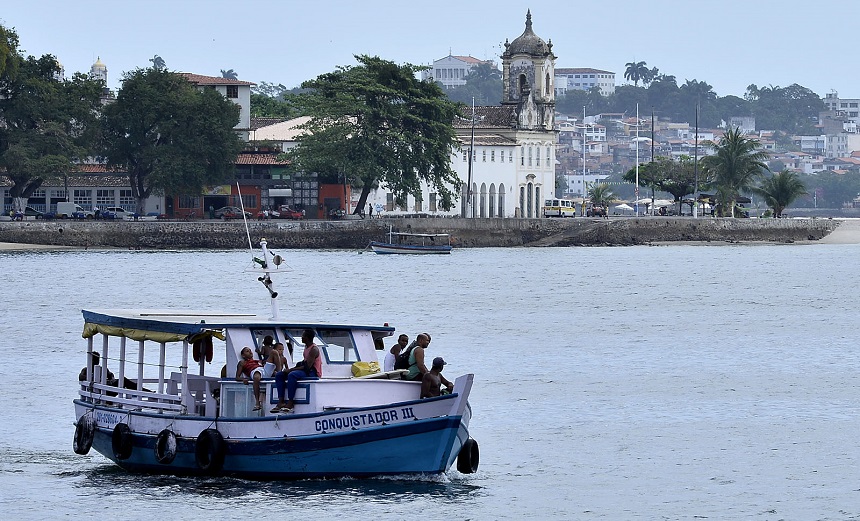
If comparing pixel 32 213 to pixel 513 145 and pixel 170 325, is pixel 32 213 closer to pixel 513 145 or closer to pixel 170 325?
pixel 513 145

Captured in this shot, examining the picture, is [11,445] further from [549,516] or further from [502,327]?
[502,327]

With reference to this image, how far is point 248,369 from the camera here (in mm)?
26781

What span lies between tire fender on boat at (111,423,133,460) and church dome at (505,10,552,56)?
12698 cm

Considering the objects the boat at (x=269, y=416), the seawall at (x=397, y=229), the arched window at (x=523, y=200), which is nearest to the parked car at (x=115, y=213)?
the seawall at (x=397, y=229)

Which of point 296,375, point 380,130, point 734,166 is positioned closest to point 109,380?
point 296,375

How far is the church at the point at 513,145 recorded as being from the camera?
13962 cm

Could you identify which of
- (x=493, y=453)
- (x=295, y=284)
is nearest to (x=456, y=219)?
(x=295, y=284)

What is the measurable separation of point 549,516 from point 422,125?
89.0 m

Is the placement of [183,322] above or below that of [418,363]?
above

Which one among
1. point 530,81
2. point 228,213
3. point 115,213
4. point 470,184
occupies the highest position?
point 530,81

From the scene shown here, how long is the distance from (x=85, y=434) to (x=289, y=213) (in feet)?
288

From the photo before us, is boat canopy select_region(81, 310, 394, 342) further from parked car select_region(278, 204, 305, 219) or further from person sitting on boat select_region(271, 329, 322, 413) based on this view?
parked car select_region(278, 204, 305, 219)

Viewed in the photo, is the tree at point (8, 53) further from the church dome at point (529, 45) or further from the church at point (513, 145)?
the church dome at point (529, 45)

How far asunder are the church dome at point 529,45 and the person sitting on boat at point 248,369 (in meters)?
128
